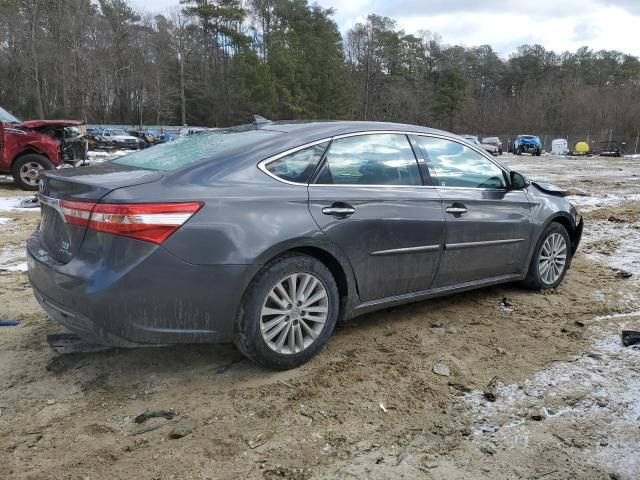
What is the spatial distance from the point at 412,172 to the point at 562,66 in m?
93.8

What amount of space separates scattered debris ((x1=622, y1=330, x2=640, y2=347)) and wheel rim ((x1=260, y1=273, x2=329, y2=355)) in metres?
2.14

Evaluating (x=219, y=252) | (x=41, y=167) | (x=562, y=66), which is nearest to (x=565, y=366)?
(x=219, y=252)

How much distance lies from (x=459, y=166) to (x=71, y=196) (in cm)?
277

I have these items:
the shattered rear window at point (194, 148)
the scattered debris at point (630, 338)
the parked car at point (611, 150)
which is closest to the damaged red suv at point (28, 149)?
the shattered rear window at point (194, 148)

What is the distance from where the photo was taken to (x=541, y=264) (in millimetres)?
4777

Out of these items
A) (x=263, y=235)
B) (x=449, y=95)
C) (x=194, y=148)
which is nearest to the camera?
(x=263, y=235)

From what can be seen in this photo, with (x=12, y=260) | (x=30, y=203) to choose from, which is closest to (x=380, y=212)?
(x=12, y=260)

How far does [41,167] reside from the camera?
37.0ft

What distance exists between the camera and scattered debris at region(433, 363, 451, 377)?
3260mm

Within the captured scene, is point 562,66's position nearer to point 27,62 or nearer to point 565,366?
point 27,62

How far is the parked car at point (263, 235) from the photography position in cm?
272

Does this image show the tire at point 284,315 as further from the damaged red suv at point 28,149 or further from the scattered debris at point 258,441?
the damaged red suv at point 28,149

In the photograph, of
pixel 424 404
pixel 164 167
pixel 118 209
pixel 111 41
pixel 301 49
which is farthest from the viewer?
pixel 301 49

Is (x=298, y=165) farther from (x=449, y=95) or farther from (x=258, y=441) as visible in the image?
(x=449, y=95)
